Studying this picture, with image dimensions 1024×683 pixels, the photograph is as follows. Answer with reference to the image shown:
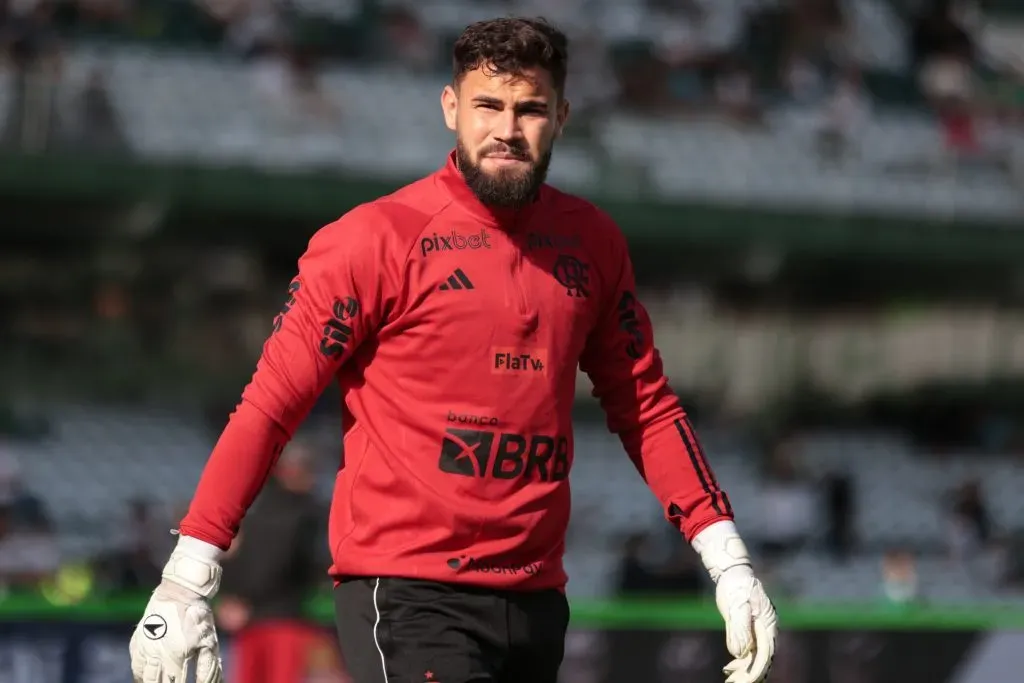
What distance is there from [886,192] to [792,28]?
230cm

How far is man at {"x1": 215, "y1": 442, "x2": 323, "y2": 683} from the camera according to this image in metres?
7.96

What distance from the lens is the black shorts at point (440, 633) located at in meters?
3.43

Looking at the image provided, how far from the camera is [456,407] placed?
3.51 metres

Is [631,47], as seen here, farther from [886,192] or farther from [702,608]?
[702,608]

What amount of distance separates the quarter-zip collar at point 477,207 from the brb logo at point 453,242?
39 mm

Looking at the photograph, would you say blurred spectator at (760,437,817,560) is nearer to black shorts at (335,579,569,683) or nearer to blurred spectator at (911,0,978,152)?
blurred spectator at (911,0,978,152)

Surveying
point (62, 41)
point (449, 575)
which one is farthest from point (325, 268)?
point (62, 41)

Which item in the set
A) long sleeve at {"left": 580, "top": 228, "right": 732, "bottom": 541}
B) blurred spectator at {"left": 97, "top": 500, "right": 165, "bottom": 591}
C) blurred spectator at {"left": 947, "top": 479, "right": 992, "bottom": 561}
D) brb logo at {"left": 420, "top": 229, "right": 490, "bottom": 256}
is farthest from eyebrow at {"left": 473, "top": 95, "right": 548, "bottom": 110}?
blurred spectator at {"left": 947, "top": 479, "right": 992, "bottom": 561}

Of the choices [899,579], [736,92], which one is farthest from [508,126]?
[736,92]

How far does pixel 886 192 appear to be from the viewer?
57.4 feet

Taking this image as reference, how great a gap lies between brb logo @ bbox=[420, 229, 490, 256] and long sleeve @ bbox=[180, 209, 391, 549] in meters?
0.10

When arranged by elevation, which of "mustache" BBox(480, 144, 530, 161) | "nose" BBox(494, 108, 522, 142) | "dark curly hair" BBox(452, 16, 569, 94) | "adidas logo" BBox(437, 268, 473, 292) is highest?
"dark curly hair" BBox(452, 16, 569, 94)

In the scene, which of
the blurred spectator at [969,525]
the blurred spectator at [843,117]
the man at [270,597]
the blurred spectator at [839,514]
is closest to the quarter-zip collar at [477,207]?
the man at [270,597]

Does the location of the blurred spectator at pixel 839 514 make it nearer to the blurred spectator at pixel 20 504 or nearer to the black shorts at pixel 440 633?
the blurred spectator at pixel 20 504
